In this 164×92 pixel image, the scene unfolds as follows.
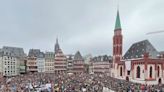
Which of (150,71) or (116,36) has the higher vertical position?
(116,36)

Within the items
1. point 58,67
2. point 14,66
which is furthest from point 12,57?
point 58,67

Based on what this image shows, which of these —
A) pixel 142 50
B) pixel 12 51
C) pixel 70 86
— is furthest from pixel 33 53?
pixel 70 86

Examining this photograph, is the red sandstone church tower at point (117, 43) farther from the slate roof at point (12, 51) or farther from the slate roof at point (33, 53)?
the slate roof at point (12, 51)

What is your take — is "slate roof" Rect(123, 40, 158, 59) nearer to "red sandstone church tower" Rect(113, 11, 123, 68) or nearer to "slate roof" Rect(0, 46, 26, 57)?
"red sandstone church tower" Rect(113, 11, 123, 68)

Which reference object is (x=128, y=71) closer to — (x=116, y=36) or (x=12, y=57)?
(x=116, y=36)

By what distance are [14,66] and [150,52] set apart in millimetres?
52445

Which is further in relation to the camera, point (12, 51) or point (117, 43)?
point (12, 51)

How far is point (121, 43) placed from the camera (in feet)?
268

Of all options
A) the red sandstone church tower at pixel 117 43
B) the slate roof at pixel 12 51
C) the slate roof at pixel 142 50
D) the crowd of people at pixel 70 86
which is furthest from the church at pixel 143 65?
the slate roof at pixel 12 51

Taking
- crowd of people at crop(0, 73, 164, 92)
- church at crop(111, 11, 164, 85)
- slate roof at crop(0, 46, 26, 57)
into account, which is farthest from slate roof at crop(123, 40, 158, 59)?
slate roof at crop(0, 46, 26, 57)

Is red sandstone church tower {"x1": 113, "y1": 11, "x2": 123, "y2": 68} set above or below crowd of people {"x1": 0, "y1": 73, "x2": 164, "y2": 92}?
above

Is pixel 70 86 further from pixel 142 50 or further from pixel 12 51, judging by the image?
pixel 12 51

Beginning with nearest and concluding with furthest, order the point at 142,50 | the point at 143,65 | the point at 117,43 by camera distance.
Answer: the point at 143,65
the point at 142,50
the point at 117,43

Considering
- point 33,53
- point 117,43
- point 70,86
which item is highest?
point 117,43
